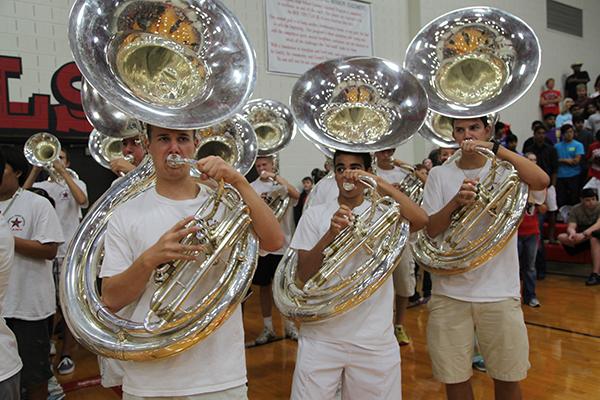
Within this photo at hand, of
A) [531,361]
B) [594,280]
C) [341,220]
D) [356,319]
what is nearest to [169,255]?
[341,220]

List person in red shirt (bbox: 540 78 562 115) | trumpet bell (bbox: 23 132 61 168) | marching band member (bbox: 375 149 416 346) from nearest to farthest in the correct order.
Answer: marching band member (bbox: 375 149 416 346)
trumpet bell (bbox: 23 132 61 168)
person in red shirt (bbox: 540 78 562 115)

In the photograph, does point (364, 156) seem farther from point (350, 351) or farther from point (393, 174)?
point (393, 174)

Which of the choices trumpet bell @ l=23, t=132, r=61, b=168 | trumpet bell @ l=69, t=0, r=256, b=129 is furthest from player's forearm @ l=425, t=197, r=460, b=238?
trumpet bell @ l=23, t=132, r=61, b=168

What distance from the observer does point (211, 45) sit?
1.68 meters

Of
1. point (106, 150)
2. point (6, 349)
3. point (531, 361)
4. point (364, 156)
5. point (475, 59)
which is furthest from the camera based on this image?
point (106, 150)

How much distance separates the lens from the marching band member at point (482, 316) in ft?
6.70

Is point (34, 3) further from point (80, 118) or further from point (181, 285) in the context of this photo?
point (181, 285)

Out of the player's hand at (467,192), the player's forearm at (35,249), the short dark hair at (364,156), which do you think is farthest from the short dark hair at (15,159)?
the player's hand at (467,192)

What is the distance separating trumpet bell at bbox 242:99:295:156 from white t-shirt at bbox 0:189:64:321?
64.0 inches

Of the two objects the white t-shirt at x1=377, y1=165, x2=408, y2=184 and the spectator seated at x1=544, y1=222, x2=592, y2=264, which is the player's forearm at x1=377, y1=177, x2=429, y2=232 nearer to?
the white t-shirt at x1=377, y1=165, x2=408, y2=184

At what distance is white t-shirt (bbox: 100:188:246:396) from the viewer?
1341 mm

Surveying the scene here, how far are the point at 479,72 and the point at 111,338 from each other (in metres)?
2.11

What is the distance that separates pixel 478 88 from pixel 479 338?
3.94 feet

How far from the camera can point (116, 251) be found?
139 cm
